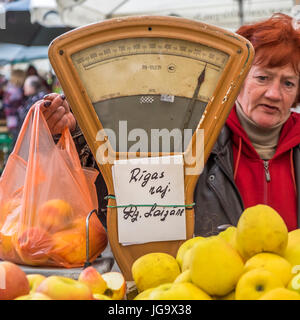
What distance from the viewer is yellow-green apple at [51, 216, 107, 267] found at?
1025 mm

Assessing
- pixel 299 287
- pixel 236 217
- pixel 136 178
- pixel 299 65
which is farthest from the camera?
pixel 299 65

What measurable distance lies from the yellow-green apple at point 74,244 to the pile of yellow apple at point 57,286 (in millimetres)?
153

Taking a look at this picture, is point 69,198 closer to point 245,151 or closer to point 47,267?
point 47,267

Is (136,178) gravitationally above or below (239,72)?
below

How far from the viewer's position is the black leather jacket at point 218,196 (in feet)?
5.34

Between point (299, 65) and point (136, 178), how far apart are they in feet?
3.35

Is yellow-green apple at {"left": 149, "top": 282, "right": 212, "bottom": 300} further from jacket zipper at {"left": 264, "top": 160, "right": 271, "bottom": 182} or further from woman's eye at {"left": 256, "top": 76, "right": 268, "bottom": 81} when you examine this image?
woman's eye at {"left": 256, "top": 76, "right": 268, "bottom": 81}

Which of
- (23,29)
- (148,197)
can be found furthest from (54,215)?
(23,29)

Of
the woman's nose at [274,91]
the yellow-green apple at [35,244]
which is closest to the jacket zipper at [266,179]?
the woman's nose at [274,91]

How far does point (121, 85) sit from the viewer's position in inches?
42.8

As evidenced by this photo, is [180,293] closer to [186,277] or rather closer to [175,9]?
[186,277]

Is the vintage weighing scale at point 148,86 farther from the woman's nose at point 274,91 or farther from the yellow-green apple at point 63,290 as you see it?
the woman's nose at point 274,91

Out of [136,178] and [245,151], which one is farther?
[245,151]

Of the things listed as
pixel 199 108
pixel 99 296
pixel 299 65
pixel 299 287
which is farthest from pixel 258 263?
pixel 299 65
